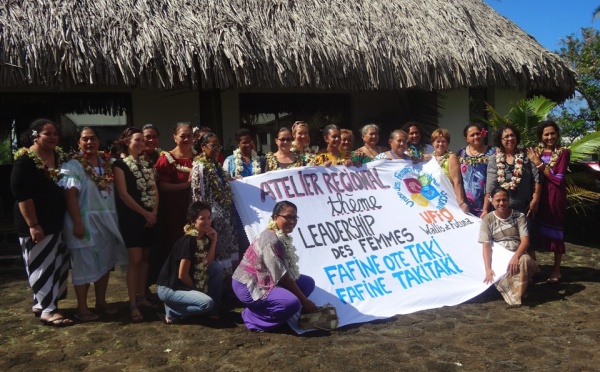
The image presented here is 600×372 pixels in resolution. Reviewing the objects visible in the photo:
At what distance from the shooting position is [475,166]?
5188 mm

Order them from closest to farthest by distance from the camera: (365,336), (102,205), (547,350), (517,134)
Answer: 1. (547,350)
2. (365,336)
3. (102,205)
4. (517,134)

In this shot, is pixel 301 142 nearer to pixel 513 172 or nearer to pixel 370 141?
pixel 370 141

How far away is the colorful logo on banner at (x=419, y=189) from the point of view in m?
5.06

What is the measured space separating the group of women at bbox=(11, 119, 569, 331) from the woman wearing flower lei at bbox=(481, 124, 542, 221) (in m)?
0.01

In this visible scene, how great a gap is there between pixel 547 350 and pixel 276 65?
487cm

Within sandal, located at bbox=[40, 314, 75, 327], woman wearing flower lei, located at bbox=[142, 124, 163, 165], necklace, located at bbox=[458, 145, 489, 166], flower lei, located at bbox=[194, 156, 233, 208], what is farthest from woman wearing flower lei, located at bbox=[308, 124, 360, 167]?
sandal, located at bbox=[40, 314, 75, 327]

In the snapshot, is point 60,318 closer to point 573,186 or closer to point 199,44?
point 199,44

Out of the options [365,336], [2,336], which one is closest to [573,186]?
[365,336]

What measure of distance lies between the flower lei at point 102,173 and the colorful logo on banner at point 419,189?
262cm

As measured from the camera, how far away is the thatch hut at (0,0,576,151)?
6.36m

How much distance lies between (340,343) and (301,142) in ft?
6.79

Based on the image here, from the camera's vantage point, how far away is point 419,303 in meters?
4.17

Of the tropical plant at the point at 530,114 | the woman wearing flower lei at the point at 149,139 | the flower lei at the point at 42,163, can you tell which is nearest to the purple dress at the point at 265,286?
the woman wearing flower lei at the point at 149,139

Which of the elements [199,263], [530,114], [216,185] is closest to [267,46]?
[216,185]
